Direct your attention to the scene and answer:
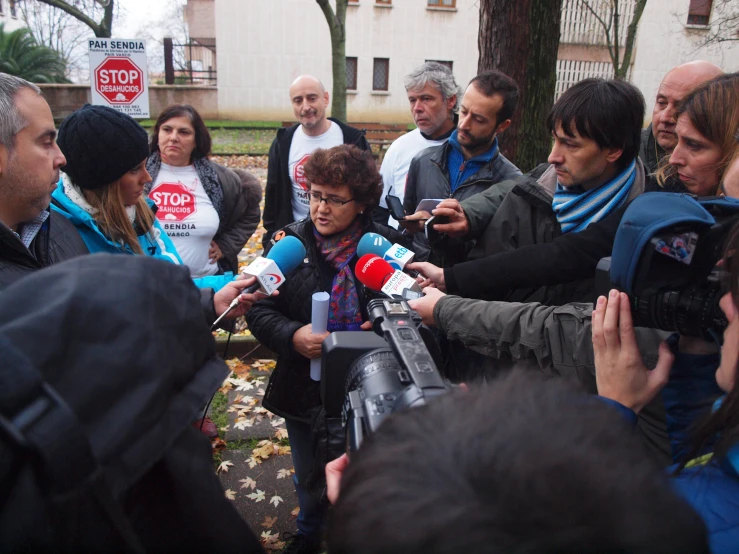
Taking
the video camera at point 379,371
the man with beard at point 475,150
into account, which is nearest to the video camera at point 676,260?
the video camera at point 379,371

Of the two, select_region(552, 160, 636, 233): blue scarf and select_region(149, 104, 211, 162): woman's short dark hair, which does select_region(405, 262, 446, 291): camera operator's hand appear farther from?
select_region(149, 104, 211, 162): woman's short dark hair

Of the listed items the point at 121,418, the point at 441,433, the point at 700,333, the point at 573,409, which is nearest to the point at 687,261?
the point at 700,333

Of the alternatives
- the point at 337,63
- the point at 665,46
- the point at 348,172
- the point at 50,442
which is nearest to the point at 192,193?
the point at 348,172

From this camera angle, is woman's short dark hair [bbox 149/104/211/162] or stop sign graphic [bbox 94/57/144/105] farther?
stop sign graphic [bbox 94/57/144/105]

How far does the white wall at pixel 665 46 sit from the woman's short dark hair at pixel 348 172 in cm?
2260

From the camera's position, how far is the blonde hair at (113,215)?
2.39 m

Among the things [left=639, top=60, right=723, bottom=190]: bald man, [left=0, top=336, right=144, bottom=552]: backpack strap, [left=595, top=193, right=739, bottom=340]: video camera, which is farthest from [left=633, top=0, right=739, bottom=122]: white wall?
[left=0, top=336, right=144, bottom=552]: backpack strap

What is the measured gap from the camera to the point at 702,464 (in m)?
1.12

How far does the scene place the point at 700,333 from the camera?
51.5 inches

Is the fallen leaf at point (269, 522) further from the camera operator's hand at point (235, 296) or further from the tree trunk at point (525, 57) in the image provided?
the tree trunk at point (525, 57)

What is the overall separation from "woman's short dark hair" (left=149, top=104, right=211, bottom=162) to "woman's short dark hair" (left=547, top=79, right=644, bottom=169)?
2461mm

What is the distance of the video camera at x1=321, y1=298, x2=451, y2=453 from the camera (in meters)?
1.12

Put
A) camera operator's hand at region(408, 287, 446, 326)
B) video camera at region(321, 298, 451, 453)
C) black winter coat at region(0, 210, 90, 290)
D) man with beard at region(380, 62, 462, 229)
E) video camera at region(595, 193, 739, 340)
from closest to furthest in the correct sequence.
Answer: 1. video camera at region(321, 298, 451, 453)
2. video camera at region(595, 193, 739, 340)
3. black winter coat at region(0, 210, 90, 290)
4. camera operator's hand at region(408, 287, 446, 326)
5. man with beard at region(380, 62, 462, 229)

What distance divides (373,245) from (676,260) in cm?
132
